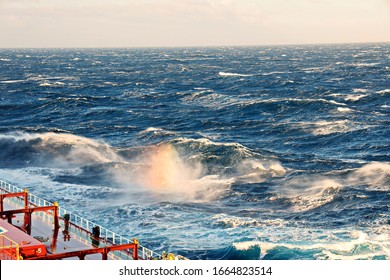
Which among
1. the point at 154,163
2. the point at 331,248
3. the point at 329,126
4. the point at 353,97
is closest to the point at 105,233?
the point at 331,248

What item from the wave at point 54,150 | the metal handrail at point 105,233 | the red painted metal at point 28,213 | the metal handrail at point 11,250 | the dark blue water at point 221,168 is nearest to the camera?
the metal handrail at point 11,250

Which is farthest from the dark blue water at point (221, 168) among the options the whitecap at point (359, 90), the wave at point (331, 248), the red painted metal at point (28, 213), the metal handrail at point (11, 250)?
the metal handrail at point (11, 250)

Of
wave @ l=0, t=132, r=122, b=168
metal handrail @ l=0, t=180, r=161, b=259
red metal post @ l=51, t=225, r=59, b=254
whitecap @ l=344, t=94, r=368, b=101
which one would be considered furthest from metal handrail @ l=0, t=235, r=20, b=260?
whitecap @ l=344, t=94, r=368, b=101

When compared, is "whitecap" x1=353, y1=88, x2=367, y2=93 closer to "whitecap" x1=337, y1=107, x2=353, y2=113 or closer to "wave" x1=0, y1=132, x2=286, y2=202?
"whitecap" x1=337, y1=107, x2=353, y2=113

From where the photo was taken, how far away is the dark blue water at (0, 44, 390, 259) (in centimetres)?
5128

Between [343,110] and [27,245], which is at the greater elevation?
[27,245]

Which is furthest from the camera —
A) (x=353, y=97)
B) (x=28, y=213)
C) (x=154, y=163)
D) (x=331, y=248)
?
(x=353, y=97)

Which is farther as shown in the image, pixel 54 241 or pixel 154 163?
pixel 154 163

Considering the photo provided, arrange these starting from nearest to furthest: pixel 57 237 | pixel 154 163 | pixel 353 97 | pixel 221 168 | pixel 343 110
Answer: pixel 57 237 < pixel 221 168 < pixel 154 163 < pixel 343 110 < pixel 353 97

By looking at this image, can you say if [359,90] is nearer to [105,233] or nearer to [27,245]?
[105,233]

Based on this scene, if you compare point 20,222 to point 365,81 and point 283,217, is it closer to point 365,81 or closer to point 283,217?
point 283,217

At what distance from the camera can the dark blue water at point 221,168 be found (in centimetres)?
5128

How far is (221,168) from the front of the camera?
77438mm

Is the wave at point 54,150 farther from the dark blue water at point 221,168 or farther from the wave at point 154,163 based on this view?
the dark blue water at point 221,168
